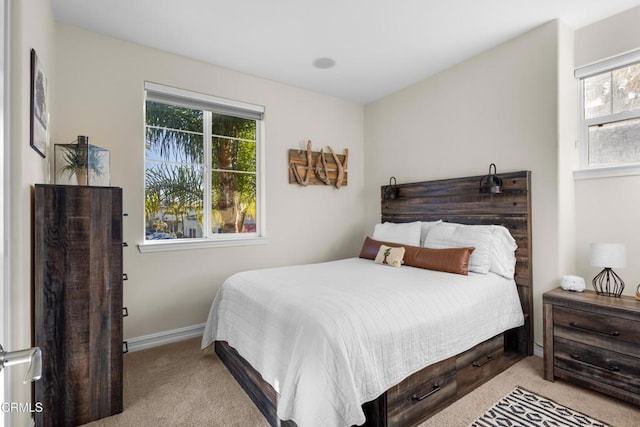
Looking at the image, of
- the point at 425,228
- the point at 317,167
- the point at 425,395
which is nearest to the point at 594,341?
the point at 425,395

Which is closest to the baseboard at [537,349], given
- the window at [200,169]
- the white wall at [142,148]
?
the white wall at [142,148]

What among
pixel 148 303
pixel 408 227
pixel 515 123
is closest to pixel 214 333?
pixel 148 303

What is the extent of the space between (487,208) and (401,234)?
0.82 meters

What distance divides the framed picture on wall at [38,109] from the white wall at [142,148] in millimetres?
695

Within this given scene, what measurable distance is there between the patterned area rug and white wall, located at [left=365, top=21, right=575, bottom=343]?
0.82m

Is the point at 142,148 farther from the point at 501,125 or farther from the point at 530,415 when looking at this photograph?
the point at 530,415

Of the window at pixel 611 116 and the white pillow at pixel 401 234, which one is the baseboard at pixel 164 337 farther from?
the window at pixel 611 116

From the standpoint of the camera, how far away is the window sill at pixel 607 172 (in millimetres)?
2309

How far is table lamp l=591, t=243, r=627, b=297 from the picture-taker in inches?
84.6

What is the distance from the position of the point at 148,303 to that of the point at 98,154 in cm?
139

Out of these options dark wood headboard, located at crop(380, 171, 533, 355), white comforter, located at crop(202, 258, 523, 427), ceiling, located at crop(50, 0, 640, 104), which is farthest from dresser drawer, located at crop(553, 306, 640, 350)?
ceiling, located at crop(50, 0, 640, 104)

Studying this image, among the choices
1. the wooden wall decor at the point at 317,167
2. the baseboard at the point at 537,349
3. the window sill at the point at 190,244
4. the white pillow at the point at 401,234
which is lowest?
the baseboard at the point at 537,349

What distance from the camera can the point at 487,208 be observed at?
9.52 ft

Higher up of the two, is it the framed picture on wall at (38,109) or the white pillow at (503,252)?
the framed picture on wall at (38,109)
